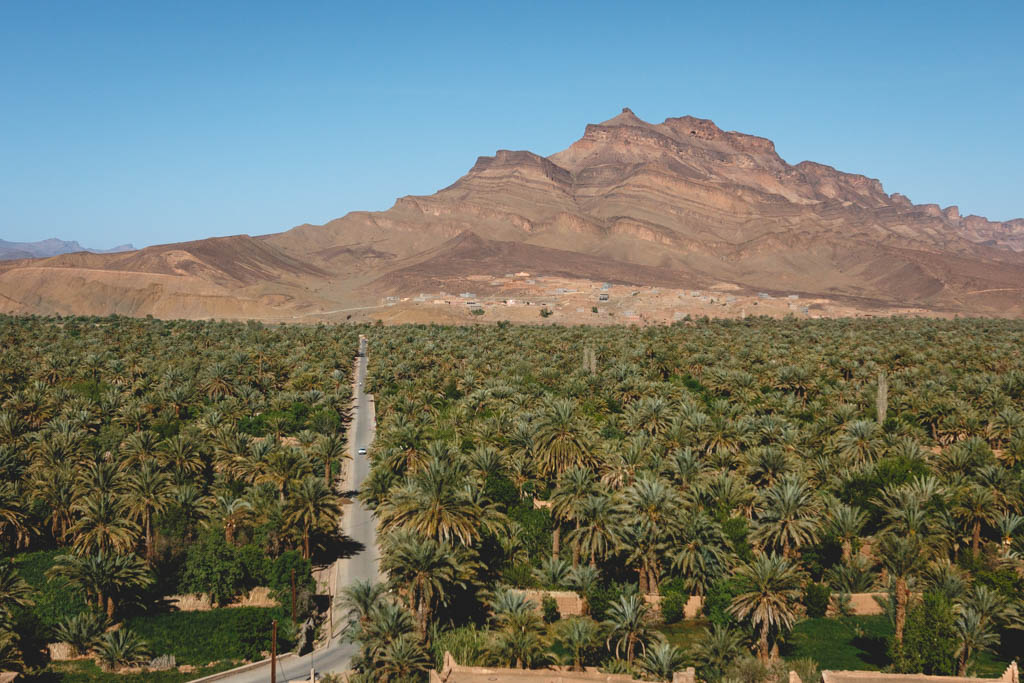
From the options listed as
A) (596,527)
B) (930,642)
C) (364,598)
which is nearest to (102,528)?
(364,598)

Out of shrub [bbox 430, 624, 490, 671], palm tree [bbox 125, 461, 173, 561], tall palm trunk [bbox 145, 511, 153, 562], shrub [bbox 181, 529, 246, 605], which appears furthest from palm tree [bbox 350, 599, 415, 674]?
palm tree [bbox 125, 461, 173, 561]

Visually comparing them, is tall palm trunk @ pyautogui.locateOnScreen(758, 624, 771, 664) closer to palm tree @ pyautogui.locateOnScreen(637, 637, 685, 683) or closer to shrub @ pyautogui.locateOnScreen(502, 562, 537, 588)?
palm tree @ pyautogui.locateOnScreen(637, 637, 685, 683)

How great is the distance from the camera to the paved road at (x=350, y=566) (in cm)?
3031

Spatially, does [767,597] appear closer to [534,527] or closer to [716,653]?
[716,653]

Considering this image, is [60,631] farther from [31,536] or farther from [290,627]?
[31,536]

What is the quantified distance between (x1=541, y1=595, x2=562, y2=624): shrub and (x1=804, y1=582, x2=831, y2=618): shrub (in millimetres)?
10444

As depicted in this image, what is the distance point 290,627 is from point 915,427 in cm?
4311

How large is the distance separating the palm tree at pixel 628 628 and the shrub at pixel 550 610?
13.1 feet

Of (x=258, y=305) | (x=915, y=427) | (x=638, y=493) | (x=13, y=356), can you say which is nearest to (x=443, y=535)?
(x=638, y=493)

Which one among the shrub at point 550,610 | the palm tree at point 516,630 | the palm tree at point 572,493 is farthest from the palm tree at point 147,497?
the palm tree at point 572,493

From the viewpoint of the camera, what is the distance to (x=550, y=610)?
3341 centimetres

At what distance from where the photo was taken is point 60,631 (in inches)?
1236

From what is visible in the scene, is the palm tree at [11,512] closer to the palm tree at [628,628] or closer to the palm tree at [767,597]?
the palm tree at [628,628]

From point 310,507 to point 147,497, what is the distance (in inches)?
287
